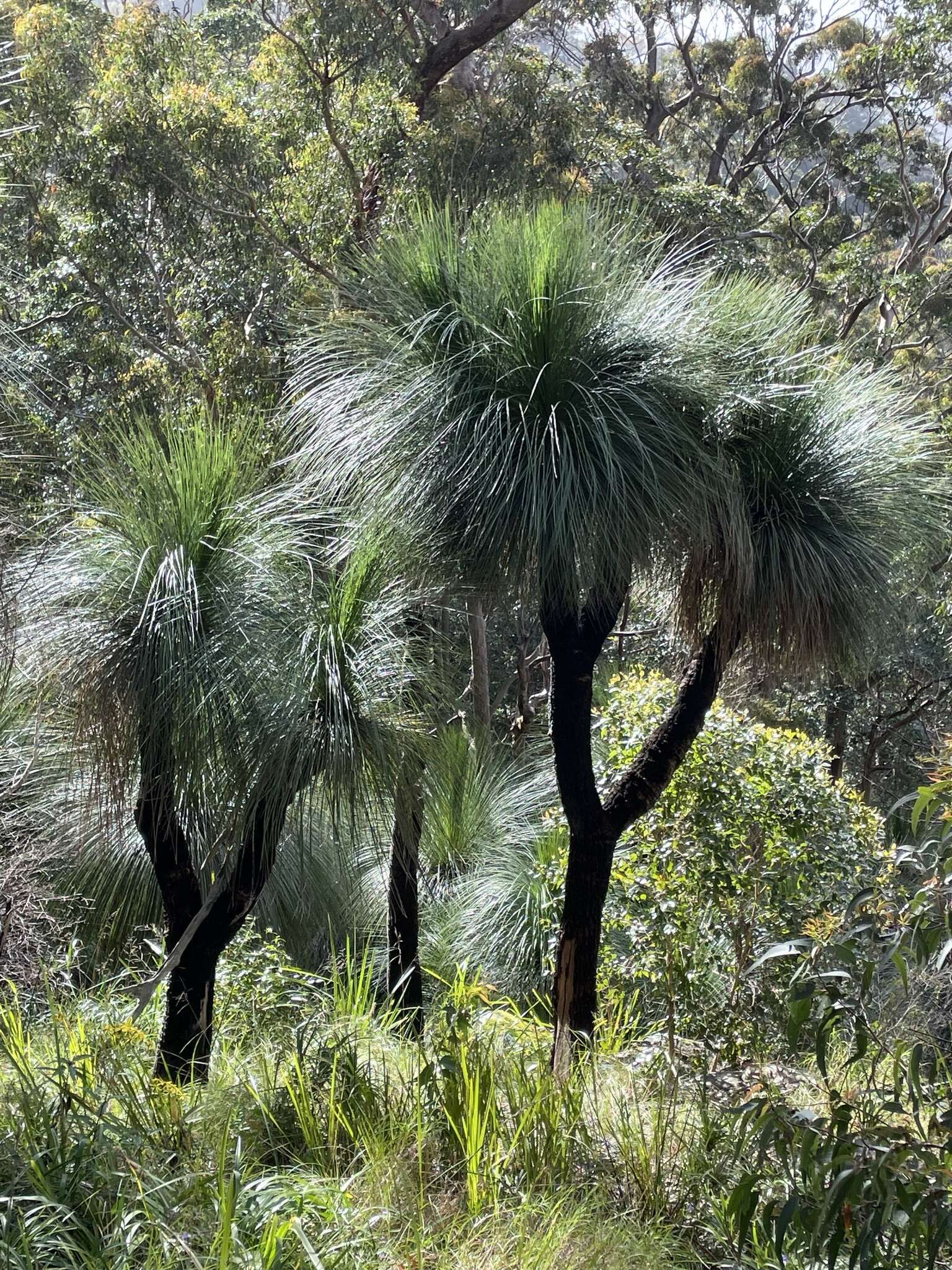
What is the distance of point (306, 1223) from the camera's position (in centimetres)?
300

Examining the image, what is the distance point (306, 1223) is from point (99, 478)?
12.7 feet

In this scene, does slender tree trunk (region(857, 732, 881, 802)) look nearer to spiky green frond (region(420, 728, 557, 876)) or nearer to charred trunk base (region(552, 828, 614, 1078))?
spiky green frond (region(420, 728, 557, 876))

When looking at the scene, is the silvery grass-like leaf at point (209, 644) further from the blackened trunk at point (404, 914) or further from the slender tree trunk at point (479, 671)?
the slender tree trunk at point (479, 671)

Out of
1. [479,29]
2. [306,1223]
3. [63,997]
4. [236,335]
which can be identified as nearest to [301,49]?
[479,29]

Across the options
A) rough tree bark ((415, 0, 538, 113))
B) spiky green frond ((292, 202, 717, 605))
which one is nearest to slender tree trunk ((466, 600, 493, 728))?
rough tree bark ((415, 0, 538, 113))

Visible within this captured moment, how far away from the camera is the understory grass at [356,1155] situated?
293 centimetres

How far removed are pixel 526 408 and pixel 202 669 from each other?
1499 millimetres

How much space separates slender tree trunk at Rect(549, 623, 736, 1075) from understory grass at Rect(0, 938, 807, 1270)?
434 millimetres

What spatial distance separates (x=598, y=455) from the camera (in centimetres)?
429

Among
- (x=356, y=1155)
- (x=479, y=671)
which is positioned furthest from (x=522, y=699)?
(x=356, y=1155)

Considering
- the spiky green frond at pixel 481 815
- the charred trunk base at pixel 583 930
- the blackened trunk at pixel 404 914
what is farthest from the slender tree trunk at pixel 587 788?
the spiky green frond at pixel 481 815

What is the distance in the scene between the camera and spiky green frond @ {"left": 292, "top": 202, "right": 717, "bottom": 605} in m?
4.26

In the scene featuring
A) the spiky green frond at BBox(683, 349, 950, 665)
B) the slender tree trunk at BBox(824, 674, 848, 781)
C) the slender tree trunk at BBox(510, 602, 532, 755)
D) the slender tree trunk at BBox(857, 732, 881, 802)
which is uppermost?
the spiky green frond at BBox(683, 349, 950, 665)

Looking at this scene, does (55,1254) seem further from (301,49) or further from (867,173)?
(867,173)
